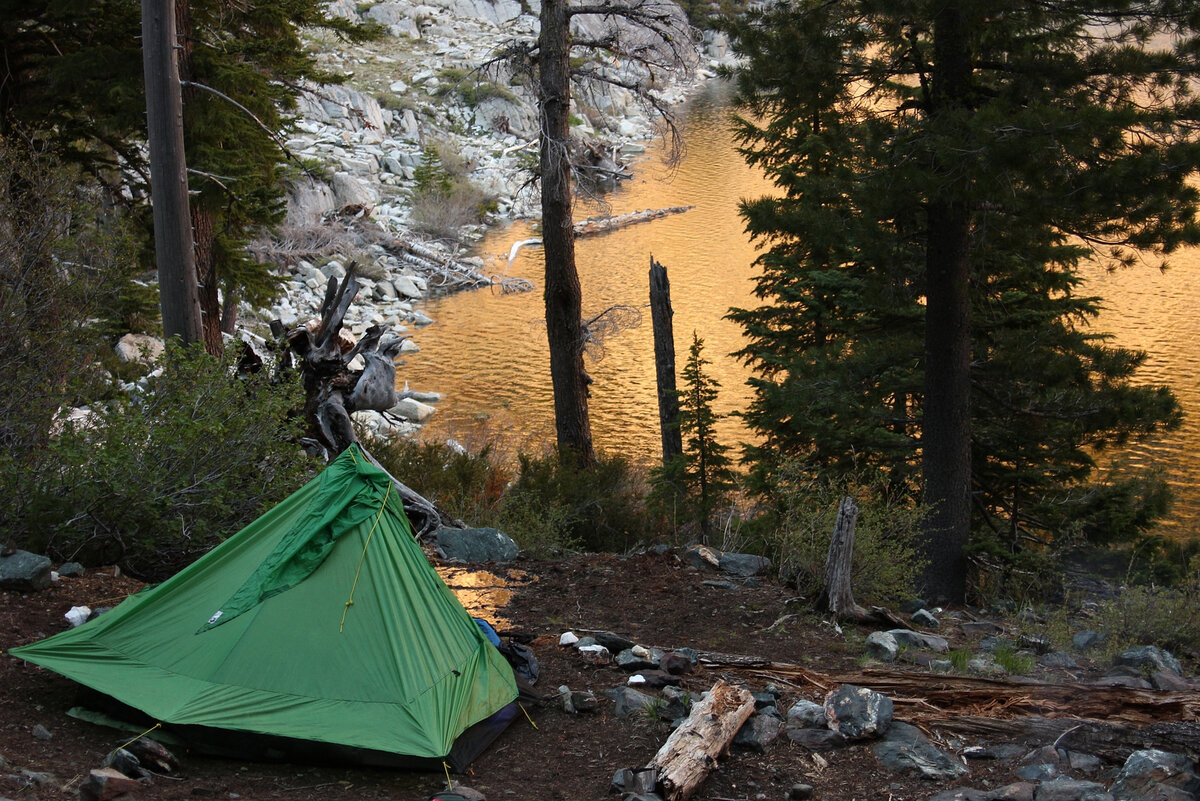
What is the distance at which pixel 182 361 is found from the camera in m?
7.31

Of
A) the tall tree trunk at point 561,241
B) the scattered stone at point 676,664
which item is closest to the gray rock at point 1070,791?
the scattered stone at point 676,664

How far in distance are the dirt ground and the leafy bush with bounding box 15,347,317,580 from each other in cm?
39

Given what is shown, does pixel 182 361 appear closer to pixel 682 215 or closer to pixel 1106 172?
pixel 1106 172

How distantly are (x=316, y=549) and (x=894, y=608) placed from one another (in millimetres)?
4882

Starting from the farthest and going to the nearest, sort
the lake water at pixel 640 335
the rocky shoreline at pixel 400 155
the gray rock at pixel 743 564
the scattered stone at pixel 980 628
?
the rocky shoreline at pixel 400 155, the lake water at pixel 640 335, the gray rock at pixel 743 564, the scattered stone at pixel 980 628

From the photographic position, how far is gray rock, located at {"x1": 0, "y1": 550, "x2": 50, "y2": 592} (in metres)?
5.92

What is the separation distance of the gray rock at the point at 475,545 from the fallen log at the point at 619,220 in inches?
795

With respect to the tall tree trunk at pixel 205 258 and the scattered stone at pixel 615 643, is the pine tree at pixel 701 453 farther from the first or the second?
the tall tree trunk at pixel 205 258

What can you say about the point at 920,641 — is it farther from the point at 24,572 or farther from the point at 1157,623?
the point at 24,572

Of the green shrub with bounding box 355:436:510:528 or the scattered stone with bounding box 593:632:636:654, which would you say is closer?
the scattered stone with bounding box 593:632:636:654

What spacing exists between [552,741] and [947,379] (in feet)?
19.4

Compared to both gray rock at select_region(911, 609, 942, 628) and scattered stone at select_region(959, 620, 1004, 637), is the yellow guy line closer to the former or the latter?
gray rock at select_region(911, 609, 942, 628)

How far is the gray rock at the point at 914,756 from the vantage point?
4.76 metres

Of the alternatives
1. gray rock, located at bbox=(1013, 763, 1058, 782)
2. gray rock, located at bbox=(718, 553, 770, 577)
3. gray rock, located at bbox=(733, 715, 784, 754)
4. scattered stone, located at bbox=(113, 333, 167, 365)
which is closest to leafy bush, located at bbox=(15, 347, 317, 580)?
gray rock, located at bbox=(718, 553, 770, 577)
